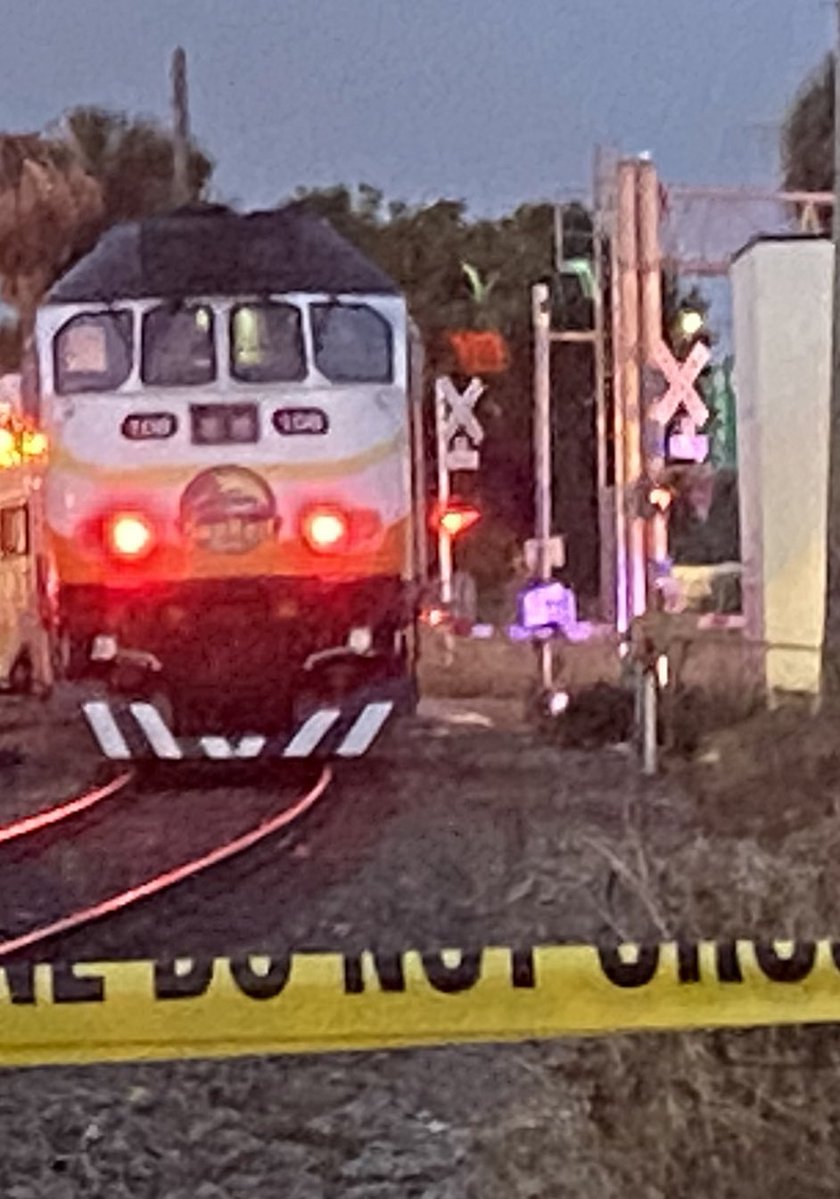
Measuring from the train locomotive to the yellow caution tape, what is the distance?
2050 millimetres

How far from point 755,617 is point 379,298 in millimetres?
894

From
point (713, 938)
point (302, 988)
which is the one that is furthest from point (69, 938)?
point (302, 988)

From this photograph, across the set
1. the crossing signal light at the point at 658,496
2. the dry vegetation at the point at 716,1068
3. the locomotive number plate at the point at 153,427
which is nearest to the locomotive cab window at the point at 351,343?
the locomotive number plate at the point at 153,427

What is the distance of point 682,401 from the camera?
4.20 meters

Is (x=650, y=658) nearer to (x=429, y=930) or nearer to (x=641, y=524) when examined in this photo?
(x=641, y=524)

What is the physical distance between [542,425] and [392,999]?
6.66 ft

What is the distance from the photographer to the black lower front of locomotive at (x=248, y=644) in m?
4.33

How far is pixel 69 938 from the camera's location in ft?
13.5

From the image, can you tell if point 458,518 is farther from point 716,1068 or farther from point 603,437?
point 716,1068

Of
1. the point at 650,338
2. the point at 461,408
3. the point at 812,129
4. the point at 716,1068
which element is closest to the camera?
the point at 716,1068

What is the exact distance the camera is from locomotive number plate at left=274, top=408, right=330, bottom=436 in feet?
14.7

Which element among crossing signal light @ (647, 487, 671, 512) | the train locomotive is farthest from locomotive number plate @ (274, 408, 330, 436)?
crossing signal light @ (647, 487, 671, 512)

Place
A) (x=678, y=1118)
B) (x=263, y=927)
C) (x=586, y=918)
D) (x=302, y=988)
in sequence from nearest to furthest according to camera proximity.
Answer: (x=302, y=988), (x=678, y=1118), (x=586, y=918), (x=263, y=927)

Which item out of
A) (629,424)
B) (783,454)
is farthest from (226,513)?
(783,454)
